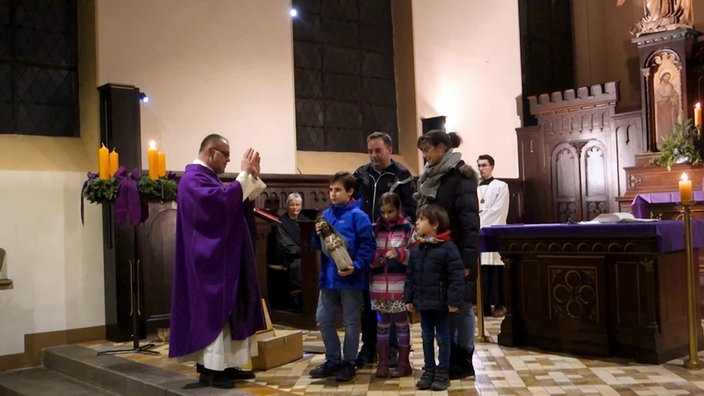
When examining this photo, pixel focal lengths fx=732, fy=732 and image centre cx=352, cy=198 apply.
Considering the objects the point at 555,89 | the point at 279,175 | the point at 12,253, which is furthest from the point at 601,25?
the point at 12,253

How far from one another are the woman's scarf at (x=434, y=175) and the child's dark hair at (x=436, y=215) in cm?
22

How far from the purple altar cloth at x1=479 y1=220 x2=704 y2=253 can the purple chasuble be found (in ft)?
7.17

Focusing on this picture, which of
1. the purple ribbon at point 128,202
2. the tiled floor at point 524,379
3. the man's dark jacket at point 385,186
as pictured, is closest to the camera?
the tiled floor at point 524,379

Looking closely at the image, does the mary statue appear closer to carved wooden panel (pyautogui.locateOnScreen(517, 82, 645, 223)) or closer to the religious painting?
the religious painting

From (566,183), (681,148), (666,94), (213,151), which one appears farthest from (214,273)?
(566,183)

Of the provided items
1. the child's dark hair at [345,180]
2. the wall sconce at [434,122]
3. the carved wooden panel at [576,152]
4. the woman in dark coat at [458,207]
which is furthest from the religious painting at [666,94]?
the child's dark hair at [345,180]

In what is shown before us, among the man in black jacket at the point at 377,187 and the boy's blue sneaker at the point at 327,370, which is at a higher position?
the man in black jacket at the point at 377,187

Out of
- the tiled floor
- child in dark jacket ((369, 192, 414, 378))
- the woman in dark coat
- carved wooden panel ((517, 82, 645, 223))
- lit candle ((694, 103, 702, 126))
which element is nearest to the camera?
the tiled floor

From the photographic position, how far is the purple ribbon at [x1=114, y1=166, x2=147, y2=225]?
584 centimetres

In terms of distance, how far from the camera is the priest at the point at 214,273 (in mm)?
4516

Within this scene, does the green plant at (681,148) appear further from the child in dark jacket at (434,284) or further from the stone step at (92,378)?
the stone step at (92,378)

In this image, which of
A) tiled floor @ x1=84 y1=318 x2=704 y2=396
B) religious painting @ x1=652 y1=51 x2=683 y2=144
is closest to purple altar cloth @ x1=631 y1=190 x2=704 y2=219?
religious painting @ x1=652 y1=51 x2=683 y2=144

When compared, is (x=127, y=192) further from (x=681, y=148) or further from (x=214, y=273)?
(x=681, y=148)

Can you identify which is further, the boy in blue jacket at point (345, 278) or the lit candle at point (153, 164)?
the lit candle at point (153, 164)
